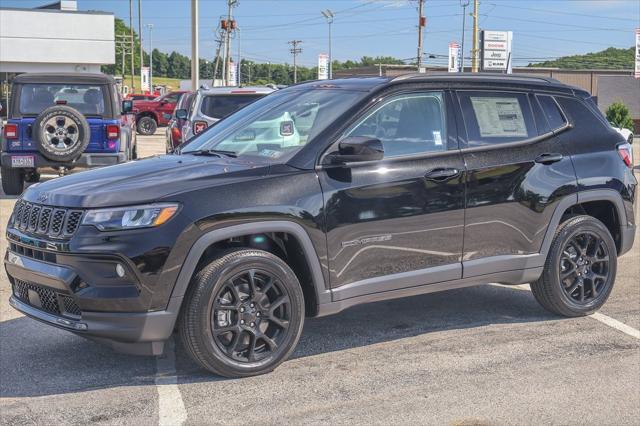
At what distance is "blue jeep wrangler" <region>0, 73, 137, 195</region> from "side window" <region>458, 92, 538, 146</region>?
771cm

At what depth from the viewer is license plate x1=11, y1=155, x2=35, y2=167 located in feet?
40.9

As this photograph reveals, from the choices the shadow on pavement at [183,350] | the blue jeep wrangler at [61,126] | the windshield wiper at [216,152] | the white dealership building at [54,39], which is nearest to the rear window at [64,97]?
the blue jeep wrangler at [61,126]

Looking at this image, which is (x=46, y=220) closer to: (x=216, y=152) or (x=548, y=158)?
(x=216, y=152)

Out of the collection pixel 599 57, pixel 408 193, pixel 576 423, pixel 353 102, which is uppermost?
pixel 599 57

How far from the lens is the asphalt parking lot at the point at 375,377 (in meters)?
4.28

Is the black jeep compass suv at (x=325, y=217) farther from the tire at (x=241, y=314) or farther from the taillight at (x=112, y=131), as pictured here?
the taillight at (x=112, y=131)

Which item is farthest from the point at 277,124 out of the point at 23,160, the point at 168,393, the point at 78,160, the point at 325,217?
the point at 23,160

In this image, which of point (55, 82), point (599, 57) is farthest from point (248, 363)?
point (599, 57)

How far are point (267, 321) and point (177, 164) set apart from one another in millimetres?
1150

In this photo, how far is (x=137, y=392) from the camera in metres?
4.58

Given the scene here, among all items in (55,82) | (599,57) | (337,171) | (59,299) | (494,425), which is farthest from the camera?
(599,57)

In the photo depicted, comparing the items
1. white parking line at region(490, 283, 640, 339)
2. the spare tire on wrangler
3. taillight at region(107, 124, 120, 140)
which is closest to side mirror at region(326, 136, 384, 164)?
white parking line at region(490, 283, 640, 339)

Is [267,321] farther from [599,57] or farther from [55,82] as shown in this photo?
[599,57]

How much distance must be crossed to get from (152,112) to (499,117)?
96.5ft
